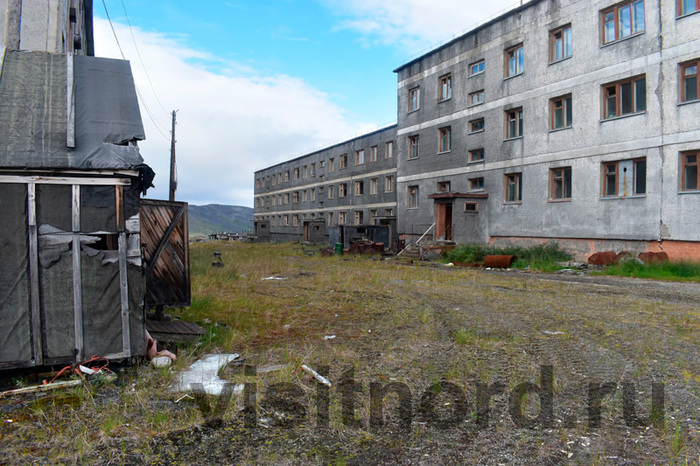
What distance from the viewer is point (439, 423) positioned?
12.8 feet

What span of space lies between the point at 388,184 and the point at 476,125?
41.9ft

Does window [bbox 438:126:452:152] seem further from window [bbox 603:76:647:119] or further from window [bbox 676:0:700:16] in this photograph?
window [bbox 676:0:700:16]

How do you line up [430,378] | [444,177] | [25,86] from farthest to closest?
[444,177] → [25,86] → [430,378]

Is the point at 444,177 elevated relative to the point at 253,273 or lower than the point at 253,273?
elevated

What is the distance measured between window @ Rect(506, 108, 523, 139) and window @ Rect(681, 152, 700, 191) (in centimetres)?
768

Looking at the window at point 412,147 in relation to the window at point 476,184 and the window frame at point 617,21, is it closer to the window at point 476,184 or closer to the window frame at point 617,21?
the window at point 476,184

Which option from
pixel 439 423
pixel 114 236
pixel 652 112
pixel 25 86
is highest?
pixel 652 112

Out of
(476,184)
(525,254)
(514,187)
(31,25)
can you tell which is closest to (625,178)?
(525,254)

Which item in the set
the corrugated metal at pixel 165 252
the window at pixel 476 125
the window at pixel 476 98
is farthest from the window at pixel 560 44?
the corrugated metal at pixel 165 252

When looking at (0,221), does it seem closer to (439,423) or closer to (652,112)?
(439,423)

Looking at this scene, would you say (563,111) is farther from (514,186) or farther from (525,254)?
(525,254)

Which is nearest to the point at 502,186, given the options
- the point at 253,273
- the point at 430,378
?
the point at 253,273

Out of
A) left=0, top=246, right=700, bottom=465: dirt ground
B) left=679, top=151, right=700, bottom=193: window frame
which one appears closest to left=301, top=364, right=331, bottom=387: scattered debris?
left=0, top=246, right=700, bottom=465: dirt ground

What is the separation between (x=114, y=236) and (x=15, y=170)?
115 cm
